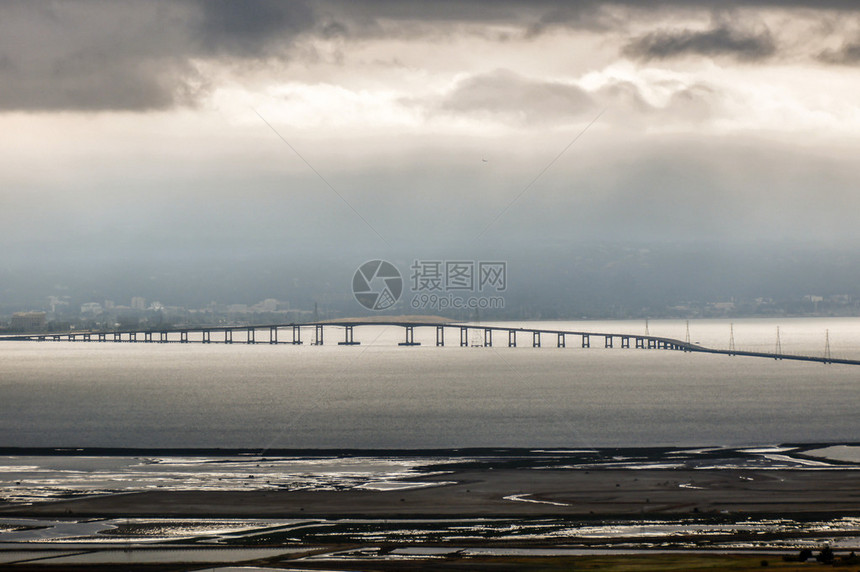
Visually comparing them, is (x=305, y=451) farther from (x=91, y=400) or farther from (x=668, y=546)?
(x=91, y=400)

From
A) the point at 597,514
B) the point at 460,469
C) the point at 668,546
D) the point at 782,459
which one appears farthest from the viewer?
the point at 782,459

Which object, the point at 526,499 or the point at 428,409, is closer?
the point at 526,499

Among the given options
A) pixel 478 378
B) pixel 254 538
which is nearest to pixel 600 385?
pixel 478 378

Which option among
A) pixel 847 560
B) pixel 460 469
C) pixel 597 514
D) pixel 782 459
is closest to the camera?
pixel 847 560

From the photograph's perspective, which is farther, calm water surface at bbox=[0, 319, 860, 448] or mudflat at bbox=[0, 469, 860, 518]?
calm water surface at bbox=[0, 319, 860, 448]

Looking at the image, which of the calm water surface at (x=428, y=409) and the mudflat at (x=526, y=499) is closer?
the mudflat at (x=526, y=499)

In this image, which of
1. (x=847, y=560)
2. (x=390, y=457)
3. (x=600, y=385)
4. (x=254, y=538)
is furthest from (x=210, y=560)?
(x=600, y=385)

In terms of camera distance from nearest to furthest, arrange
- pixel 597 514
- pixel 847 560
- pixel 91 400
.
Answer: pixel 847 560 → pixel 597 514 → pixel 91 400

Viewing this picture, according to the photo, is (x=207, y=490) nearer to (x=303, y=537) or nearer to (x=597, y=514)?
(x=303, y=537)

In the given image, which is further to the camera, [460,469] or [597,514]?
[460,469]
